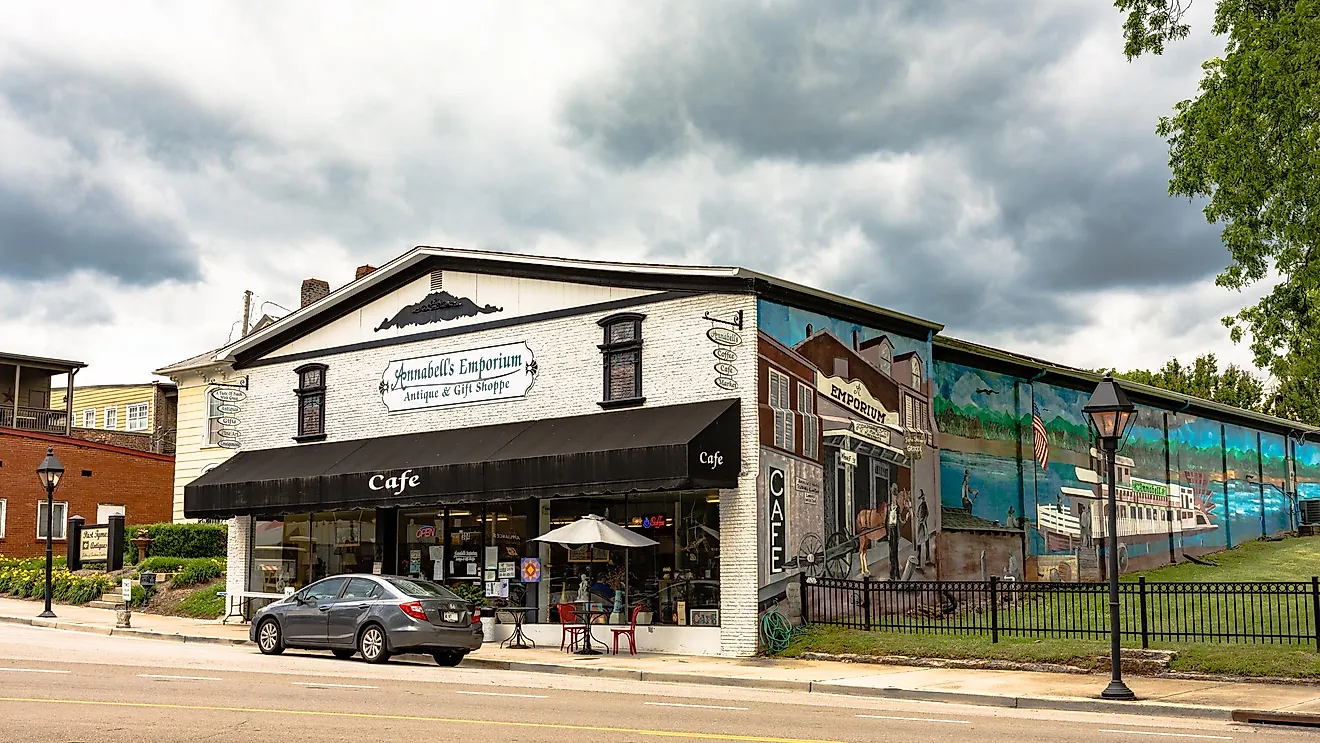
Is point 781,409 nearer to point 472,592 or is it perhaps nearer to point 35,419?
point 472,592

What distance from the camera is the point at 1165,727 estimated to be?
45.2 feet

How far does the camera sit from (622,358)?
986 inches

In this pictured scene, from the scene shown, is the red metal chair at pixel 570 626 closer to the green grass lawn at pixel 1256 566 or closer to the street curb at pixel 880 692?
the street curb at pixel 880 692

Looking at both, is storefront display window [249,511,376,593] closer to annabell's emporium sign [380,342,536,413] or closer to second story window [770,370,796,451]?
annabell's emporium sign [380,342,536,413]

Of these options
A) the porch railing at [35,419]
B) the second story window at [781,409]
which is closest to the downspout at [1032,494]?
the second story window at [781,409]

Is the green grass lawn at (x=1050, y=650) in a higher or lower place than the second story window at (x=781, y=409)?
lower

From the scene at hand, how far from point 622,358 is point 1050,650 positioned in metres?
9.62

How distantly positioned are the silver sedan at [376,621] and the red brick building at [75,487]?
22.8 meters

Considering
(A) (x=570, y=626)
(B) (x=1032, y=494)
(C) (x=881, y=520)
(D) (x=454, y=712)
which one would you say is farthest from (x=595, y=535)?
(B) (x=1032, y=494)

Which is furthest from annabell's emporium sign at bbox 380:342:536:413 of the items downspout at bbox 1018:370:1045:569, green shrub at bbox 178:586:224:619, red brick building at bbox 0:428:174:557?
red brick building at bbox 0:428:174:557

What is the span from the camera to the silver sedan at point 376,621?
20906 millimetres

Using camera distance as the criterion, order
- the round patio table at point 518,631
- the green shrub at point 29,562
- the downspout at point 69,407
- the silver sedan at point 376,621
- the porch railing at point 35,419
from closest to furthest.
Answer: the silver sedan at point 376,621
the round patio table at point 518,631
the green shrub at point 29,562
the downspout at point 69,407
the porch railing at point 35,419

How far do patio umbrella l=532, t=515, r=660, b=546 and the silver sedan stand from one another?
2082 millimetres

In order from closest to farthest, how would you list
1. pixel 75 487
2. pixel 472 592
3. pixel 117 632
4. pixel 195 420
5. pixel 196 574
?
pixel 472 592 < pixel 117 632 < pixel 196 574 < pixel 195 420 < pixel 75 487
